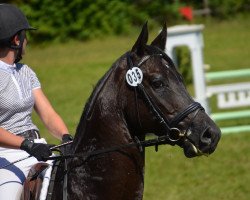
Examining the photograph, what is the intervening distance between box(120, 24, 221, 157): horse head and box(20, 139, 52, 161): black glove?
0.50 meters

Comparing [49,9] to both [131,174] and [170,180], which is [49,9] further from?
[131,174]

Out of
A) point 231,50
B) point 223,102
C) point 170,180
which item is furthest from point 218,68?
point 170,180

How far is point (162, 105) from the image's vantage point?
352 cm

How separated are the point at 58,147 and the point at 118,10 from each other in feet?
67.1

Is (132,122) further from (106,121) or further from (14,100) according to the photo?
(14,100)

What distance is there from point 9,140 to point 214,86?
6957 mm

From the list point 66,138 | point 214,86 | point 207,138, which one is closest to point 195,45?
point 214,86

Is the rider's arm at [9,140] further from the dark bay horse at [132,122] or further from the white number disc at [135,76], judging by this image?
the white number disc at [135,76]

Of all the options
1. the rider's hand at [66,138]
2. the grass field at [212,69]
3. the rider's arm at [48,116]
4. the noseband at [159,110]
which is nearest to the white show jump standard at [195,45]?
the grass field at [212,69]

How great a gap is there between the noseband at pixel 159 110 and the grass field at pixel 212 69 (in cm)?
118

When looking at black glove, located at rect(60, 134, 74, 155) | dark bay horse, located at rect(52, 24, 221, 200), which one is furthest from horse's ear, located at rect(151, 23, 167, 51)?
black glove, located at rect(60, 134, 74, 155)

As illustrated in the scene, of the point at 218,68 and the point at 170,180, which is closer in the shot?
the point at 170,180

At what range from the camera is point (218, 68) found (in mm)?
17328

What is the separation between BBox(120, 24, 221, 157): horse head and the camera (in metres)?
3.46
